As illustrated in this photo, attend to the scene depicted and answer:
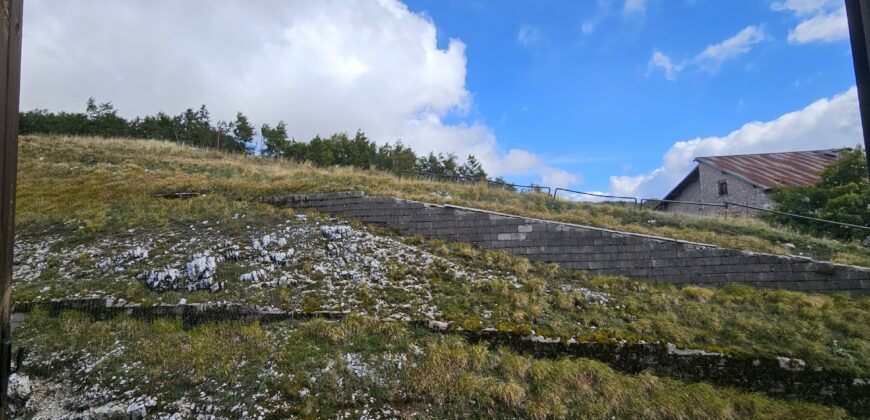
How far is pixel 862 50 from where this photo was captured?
1.19 m

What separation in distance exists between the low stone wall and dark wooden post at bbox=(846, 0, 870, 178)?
29.3 ft

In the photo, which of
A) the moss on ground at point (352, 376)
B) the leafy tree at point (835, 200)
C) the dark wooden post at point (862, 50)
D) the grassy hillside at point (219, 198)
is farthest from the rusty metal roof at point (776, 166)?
the dark wooden post at point (862, 50)

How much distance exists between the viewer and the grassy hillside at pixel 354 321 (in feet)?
18.5

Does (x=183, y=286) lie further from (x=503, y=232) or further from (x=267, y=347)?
(x=503, y=232)

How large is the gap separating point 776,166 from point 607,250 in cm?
2122

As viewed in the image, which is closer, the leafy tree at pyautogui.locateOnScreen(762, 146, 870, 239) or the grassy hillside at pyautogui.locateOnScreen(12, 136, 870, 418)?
the grassy hillside at pyautogui.locateOnScreen(12, 136, 870, 418)

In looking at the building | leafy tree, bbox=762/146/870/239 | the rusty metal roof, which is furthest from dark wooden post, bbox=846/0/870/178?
the rusty metal roof

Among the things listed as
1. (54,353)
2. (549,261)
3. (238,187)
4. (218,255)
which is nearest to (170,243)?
(218,255)

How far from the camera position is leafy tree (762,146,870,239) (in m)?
14.9

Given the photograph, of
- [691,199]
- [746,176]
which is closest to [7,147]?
[746,176]

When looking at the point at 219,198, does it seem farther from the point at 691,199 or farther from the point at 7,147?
the point at 691,199

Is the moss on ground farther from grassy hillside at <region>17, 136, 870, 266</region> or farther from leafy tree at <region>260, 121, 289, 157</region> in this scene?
leafy tree at <region>260, 121, 289, 157</region>

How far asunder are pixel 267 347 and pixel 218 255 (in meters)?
3.19

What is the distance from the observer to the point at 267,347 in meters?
6.37
